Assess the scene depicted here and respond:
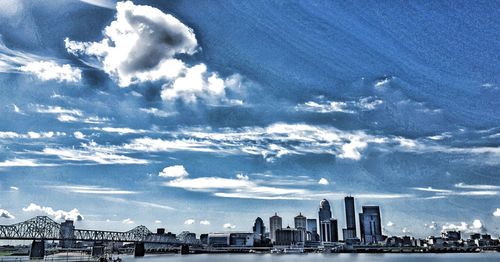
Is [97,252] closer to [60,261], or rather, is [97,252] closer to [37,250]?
[37,250]

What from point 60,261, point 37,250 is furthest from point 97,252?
point 60,261

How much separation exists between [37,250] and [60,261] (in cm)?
5105

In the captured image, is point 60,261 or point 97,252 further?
point 97,252

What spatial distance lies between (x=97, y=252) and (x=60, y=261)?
4983 cm

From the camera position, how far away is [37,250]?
604 feet

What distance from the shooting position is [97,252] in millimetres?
191500

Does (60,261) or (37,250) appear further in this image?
(37,250)

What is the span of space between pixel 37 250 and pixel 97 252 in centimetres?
2586

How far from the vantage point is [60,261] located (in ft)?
470
